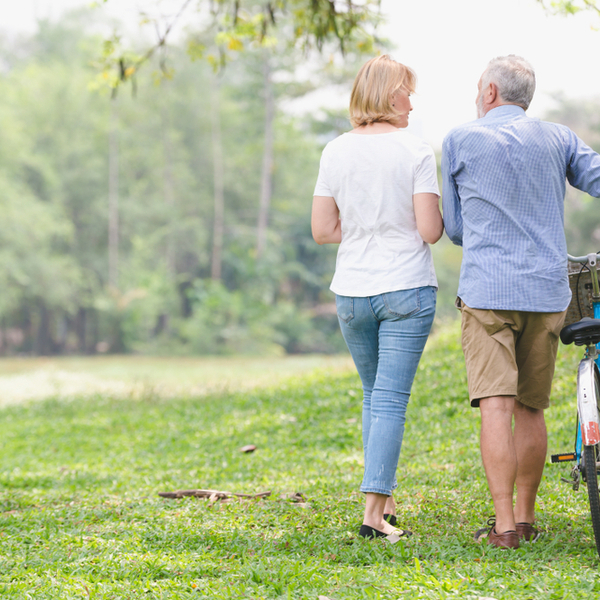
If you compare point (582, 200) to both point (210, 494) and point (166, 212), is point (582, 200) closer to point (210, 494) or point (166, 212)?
point (166, 212)

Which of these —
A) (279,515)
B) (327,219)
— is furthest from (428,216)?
(279,515)

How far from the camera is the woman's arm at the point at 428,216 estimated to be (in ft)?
9.64

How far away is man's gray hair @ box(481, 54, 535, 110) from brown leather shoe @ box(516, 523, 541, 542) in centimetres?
181

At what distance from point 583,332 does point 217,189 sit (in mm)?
34878

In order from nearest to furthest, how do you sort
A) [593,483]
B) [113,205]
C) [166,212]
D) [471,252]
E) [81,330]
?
[593,483]
[471,252]
[113,205]
[81,330]
[166,212]

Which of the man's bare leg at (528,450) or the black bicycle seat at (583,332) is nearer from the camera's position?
the black bicycle seat at (583,332)

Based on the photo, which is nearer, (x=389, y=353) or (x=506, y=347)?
(x=506, y=347)

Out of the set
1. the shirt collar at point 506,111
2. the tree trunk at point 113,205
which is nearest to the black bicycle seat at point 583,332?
the shirt collar at point 506,111

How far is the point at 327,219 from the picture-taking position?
10.4ft

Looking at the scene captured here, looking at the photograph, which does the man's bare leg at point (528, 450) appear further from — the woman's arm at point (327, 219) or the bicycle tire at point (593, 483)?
the woman's arm at point (327, 219)

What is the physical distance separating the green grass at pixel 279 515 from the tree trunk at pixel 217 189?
29073 mm

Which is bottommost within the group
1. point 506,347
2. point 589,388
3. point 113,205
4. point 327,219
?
point 589,388

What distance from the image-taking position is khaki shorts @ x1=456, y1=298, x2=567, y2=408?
2.80 meters

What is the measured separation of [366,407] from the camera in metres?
3.25
